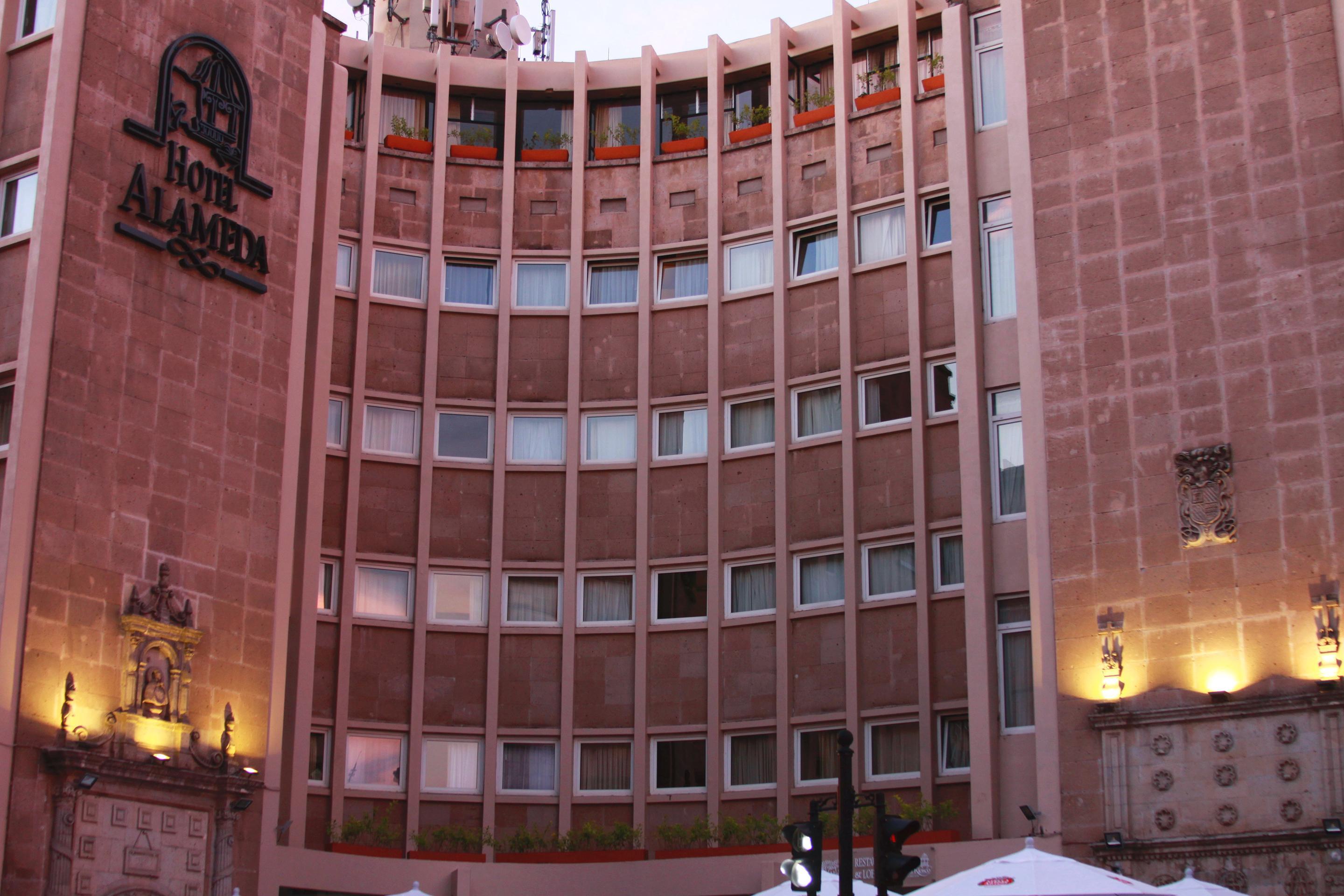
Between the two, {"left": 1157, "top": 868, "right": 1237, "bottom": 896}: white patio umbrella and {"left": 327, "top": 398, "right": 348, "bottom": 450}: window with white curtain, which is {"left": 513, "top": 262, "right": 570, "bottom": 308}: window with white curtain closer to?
{"left": 327, "top": 398, "right": 348, "bottom": 450}: window with white curtain

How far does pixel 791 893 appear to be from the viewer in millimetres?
25969

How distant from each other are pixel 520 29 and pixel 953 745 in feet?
80.9

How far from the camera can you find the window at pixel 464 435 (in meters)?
43.5

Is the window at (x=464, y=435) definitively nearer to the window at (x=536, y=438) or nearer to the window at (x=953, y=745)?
the window at (x=536, y=438)

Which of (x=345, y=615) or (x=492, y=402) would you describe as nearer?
(x=345, y=615)

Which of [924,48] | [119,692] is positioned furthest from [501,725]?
[924,48]

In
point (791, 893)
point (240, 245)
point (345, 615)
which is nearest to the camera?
point (791, 893)

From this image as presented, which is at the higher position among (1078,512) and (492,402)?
(492,402)

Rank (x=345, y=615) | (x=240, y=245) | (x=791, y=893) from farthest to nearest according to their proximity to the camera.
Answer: (x=345, y=615) → (x=240, y=245) → (x=791, y=893)

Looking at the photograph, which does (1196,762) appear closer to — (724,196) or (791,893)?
(791,893)

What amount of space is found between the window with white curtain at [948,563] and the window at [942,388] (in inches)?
114

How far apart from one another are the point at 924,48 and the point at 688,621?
52.4ft

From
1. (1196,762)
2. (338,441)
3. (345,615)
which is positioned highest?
(338,441)

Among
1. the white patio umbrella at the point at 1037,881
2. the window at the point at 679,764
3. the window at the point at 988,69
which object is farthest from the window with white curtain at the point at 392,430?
the white patio umbrella at the point at 1037,881
